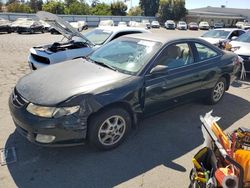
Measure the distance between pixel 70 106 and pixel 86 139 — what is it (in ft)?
1.80

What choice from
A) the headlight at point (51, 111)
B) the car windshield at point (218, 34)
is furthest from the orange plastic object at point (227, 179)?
the car windshield at point (218, 34)

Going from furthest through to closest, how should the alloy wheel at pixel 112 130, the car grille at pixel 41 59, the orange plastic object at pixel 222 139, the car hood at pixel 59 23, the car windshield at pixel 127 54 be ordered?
the car hood at pixel 59 23 → the car grille at pixel 41 59 → the car windshield at pixel 127 54 → the alloy wheel at pixel 112 130 → the orange plastic object at pixel 222 139

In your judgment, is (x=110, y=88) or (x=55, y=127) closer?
(x=55, y=127)

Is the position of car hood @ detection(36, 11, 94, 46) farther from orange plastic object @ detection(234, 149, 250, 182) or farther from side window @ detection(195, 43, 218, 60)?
orange plastic object @ detection(234, 149, 250, 182)

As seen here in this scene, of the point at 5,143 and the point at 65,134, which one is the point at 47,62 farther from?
the point at 65,134

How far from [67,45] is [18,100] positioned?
4.05 metres

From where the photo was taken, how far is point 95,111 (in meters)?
3.17

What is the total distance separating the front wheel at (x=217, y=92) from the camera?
513cm

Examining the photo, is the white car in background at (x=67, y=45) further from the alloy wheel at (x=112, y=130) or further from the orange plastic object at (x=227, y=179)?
the orange plastic object at (x=227, y=179)

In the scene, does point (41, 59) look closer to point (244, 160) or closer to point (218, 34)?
point (244, 160)

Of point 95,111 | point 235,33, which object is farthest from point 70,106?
point 235,33

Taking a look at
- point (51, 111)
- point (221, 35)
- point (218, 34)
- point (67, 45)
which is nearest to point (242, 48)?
point (221, 35)

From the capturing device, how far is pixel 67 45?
706 cm

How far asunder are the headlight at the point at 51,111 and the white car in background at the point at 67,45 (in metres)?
3.37
